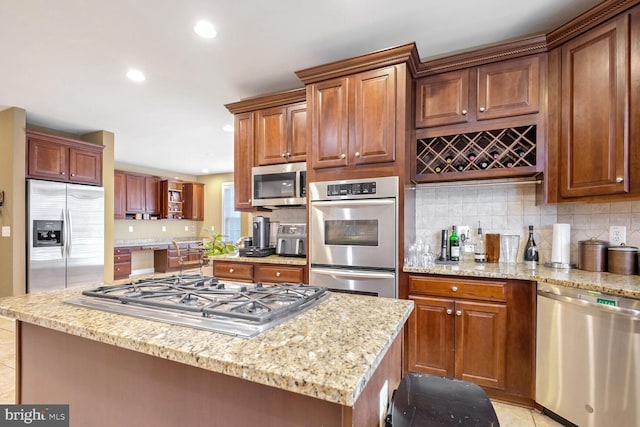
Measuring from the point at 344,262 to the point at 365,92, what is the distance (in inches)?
52.9

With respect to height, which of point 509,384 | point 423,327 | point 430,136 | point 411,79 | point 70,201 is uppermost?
point 411,79

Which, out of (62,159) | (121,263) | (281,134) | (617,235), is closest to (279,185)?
(281,134)

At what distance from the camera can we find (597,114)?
1.92m


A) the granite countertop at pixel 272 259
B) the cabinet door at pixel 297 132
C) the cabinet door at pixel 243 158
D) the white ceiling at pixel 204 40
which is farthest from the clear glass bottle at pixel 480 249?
the cabinet door at pixel 243 158

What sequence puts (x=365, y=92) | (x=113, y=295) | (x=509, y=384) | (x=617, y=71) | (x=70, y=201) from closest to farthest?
1. (x=113, y=295)
2. (x=617, y=71)
3. (x=509, y=384)
4. (x=365, y=92)
5. (x=70, y=201)

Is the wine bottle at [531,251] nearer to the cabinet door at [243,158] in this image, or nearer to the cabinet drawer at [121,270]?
the cabinet door at [243,158]

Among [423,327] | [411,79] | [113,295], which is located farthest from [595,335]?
[113,295]

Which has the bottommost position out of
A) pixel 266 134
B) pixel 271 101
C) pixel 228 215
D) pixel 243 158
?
pixel 228 215

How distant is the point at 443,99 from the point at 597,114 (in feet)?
3.16

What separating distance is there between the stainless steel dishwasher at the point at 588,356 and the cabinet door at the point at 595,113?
0.73 metres

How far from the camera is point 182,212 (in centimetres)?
830

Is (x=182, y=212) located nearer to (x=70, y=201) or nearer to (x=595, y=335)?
(x=70, y=201)

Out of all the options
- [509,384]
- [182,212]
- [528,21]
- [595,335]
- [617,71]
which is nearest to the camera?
[595,335]

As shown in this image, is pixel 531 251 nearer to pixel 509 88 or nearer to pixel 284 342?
pixel 509 88
